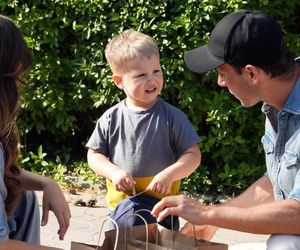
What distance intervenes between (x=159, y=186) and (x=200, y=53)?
735mm

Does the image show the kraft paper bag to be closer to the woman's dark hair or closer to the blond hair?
the woman's dark hair

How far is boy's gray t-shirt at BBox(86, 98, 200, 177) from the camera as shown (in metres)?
3.76

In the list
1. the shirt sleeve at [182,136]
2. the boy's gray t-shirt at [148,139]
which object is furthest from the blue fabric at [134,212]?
the shirt sleeve at [182,136]

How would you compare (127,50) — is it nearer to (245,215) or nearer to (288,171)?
(288,171)

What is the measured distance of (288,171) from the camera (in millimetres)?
2963

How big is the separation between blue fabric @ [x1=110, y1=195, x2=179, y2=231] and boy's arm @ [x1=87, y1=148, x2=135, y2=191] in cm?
7

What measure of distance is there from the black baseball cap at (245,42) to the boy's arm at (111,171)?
806mm

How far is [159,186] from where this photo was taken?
11.6ft

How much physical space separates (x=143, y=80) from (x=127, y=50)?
19cm

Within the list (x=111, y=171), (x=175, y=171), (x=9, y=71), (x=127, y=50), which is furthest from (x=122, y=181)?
(x=9, y=71)

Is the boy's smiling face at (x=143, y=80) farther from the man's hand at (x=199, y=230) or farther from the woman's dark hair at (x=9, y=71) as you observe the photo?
the woman's dark hair at (x=9, y=71)

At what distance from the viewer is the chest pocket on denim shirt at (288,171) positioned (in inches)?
115

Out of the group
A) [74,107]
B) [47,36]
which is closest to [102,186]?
[74,107]

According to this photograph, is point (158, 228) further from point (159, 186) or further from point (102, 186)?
point (102, 186)
